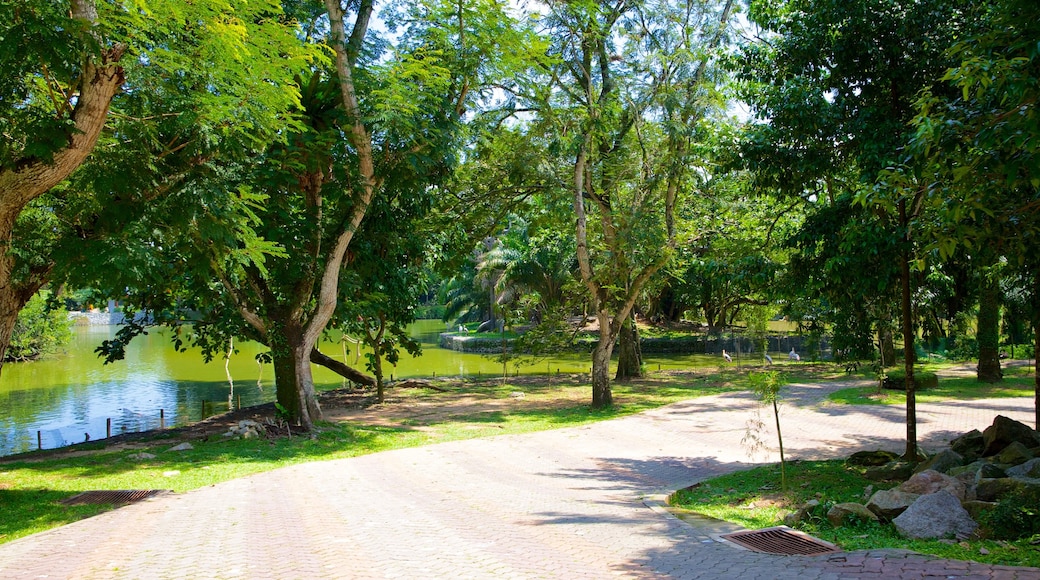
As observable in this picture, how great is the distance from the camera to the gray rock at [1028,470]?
714 cm

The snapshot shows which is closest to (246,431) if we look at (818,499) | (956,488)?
(818,499)

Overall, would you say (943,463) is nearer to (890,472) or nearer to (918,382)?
(890,472)

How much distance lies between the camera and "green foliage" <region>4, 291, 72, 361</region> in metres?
35.4

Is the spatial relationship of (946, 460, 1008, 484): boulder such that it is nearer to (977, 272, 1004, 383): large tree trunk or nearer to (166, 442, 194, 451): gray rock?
(166, 442, 194, 451): gray rock

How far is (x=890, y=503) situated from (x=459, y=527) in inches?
169

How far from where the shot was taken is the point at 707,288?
35.9 metres

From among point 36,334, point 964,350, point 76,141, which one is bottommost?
point 964,350

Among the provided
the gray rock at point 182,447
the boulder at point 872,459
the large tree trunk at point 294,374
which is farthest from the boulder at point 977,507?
the gray rock at point 182,447

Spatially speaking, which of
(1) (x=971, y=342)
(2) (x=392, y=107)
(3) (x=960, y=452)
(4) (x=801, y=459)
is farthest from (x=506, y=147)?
(1) (x=971, y=342)

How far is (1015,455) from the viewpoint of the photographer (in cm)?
800

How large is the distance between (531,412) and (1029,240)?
12.8 metres

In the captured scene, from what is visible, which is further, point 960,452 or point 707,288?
point 707,288

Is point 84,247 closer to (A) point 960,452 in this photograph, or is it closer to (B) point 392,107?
(B) point 392,107

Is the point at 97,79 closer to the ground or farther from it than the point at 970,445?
farther from it
